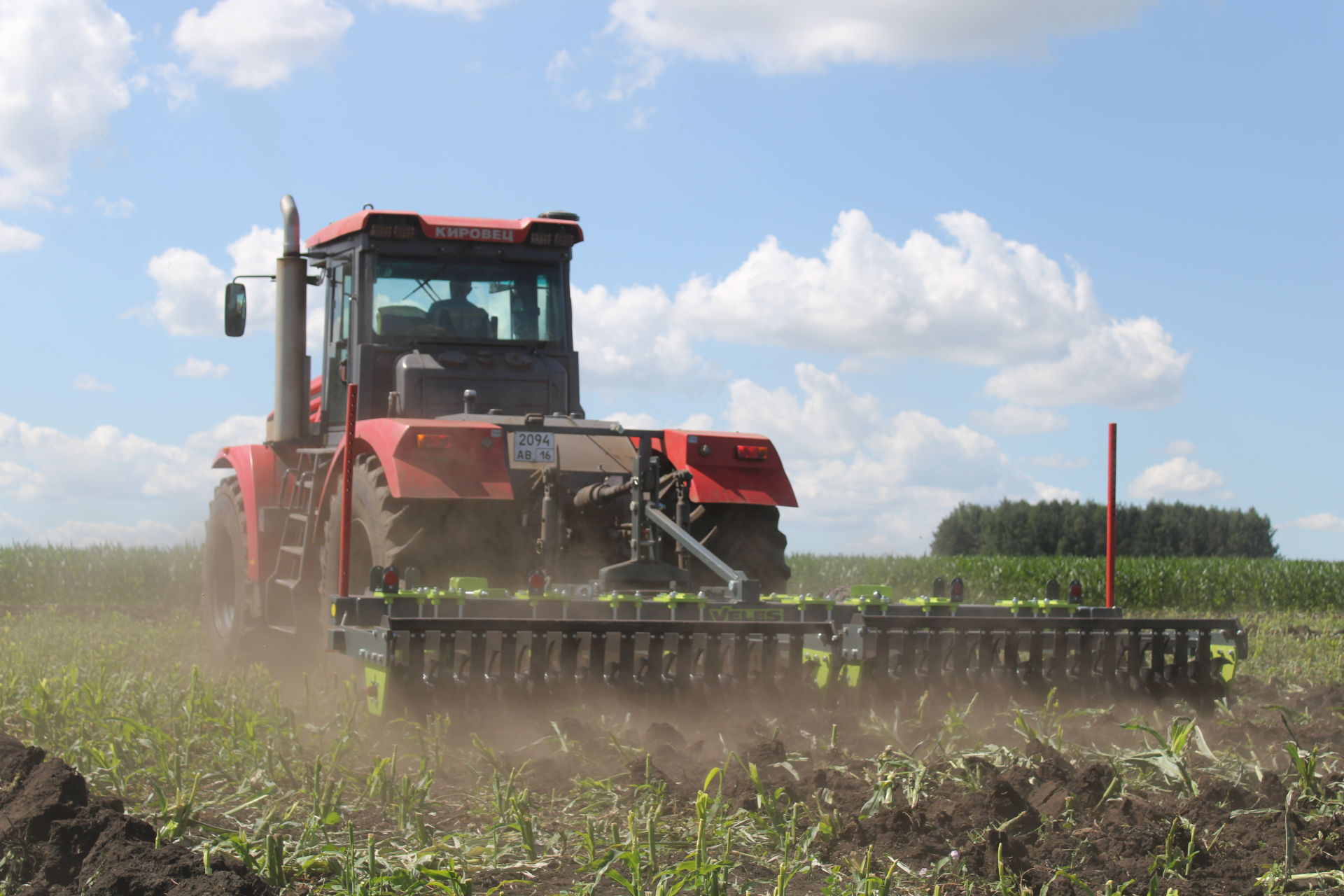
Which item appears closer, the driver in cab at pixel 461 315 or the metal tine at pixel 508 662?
the metal tine at pixel 508 662

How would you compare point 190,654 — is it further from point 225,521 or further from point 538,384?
point 538,384

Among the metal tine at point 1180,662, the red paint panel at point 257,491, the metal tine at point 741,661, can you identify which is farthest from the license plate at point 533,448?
the metal tine at point 1180,662

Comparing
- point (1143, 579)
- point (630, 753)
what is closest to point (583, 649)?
point (630, 753)

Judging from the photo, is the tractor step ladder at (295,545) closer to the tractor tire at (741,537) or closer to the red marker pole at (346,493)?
the red marker pole at (346,493)

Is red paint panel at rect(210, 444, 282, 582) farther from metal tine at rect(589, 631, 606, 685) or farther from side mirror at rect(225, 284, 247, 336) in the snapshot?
metal tine at rect(589, 631, 606, 685)

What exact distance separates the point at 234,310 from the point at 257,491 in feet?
3.85

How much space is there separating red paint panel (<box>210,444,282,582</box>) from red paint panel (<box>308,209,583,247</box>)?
1.54m

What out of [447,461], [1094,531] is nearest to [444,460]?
[447,461]

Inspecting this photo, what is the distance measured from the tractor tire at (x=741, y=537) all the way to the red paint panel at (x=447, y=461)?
132cm

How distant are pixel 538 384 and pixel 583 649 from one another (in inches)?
101

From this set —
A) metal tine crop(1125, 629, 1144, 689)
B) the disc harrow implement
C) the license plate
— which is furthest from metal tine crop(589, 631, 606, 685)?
metal tine crop(1125, 629, 1144, 689)

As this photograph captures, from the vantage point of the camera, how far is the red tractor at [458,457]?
630 cm

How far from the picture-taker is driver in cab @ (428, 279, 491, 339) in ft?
25.8

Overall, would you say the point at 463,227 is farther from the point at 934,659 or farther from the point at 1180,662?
the point at 1180,662
